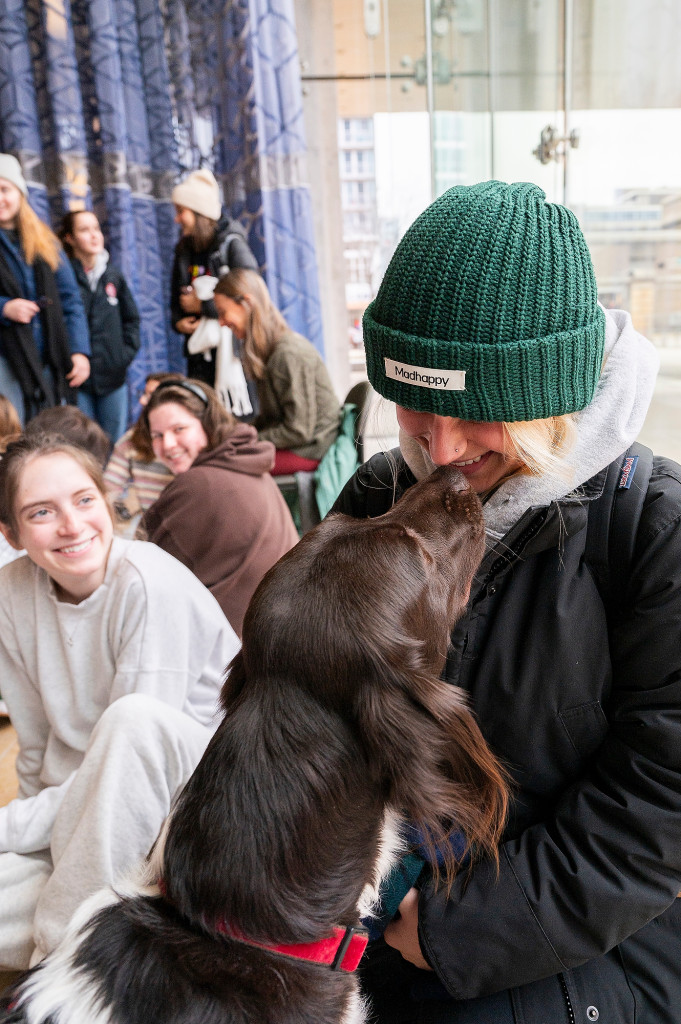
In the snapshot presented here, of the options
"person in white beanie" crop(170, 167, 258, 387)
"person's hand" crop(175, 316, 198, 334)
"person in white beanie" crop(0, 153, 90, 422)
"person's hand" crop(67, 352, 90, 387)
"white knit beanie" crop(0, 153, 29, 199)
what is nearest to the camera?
"white knit beanie" crop(0, 153, 29, 199)

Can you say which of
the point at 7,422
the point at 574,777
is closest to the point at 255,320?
the point at 7,422

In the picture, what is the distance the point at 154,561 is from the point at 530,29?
1889mm

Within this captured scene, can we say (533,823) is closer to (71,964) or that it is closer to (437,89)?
(71,964)

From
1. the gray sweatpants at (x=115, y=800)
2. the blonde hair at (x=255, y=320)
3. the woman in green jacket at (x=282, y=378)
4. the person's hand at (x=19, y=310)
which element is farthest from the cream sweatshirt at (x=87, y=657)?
the person's hand at (x=19, y=310)

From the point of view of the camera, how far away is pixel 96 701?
6.16 feet

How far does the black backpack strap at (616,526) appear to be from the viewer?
3.48ft

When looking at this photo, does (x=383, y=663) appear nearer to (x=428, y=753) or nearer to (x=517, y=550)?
(x=428, y=753)

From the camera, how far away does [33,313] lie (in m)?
4.54

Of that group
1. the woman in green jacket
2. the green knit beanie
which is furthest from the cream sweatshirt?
the woman in green jacket

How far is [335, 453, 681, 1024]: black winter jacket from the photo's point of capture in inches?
40.9

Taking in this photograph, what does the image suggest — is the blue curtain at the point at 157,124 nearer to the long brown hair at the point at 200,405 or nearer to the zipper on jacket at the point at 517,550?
the long brown hair at the point at 200,405

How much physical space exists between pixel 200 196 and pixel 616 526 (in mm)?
4816

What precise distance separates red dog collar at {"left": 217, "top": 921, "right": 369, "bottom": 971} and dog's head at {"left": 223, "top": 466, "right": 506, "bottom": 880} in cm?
17

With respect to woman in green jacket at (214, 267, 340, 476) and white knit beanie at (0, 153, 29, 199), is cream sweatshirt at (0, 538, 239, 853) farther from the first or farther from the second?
white knit beanie at (0, 153, 29, 199)
